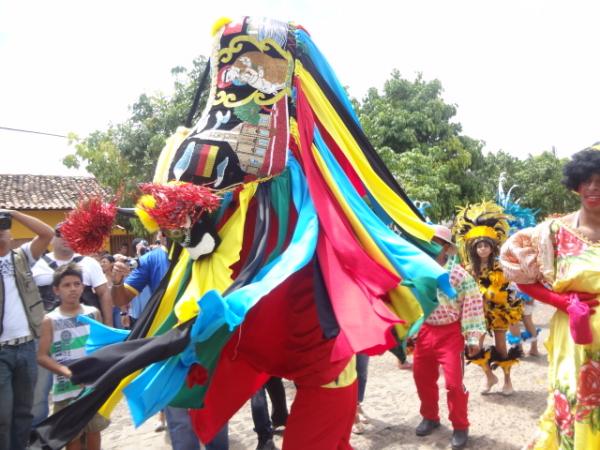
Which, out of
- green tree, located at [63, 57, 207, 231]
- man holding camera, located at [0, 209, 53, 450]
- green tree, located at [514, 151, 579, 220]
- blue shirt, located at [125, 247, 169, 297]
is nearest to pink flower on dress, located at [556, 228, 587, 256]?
blue shirt, located at [125, 247, 169, 297]

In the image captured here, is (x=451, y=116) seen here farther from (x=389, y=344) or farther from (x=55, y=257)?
(x=389, y=344)

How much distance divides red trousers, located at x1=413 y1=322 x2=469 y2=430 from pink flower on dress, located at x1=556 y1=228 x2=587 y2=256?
56.4 inches

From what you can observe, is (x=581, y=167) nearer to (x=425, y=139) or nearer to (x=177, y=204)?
(x=177, y=204)

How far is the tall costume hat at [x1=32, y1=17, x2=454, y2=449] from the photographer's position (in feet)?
5.75

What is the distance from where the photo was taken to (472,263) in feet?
17.5

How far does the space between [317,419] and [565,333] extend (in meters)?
1.40

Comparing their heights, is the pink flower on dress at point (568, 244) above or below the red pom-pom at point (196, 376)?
above

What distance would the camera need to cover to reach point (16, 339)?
3.61 metres

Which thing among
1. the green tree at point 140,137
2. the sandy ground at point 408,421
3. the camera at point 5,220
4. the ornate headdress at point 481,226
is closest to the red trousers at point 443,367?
the sandy ground at point 408,421

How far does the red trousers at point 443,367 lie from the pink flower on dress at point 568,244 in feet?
4.70

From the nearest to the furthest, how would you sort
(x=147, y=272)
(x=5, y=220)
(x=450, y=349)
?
(x=147, y=272), (x=5, y=220), (x=450, y=349)

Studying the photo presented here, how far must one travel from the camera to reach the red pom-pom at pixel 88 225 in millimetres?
2207

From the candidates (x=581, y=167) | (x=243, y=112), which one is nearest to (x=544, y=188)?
(x=581, y=167)

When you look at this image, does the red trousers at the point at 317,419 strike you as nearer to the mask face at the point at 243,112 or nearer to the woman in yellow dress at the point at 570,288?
the mask face at the point at 243,112
